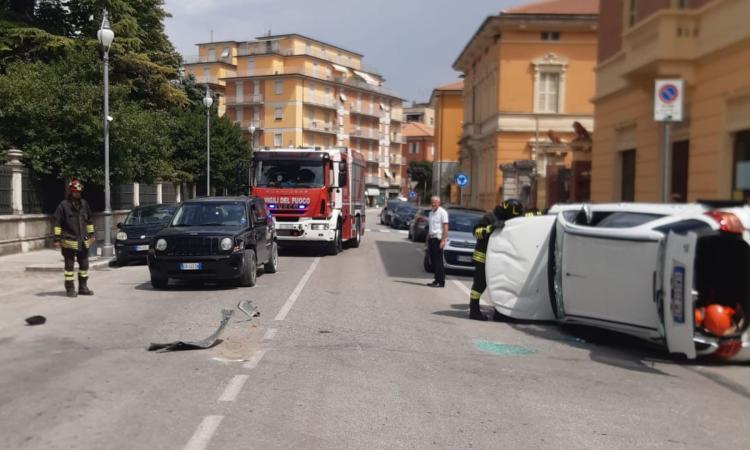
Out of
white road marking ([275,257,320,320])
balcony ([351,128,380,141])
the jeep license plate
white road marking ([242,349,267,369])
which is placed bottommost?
white road marking ([275,257,320,320])

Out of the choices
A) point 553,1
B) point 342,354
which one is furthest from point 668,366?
point 553,1

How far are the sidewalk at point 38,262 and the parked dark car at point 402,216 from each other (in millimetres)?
24780

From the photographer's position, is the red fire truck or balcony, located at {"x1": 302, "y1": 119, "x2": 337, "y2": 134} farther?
balcony, located at {"x1": 302, "y1": 119, "x2": 337, "y2": 134}

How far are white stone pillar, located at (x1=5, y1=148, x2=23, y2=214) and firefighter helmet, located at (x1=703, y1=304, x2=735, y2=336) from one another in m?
20.2

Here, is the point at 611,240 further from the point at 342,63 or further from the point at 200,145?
the point at 342,63

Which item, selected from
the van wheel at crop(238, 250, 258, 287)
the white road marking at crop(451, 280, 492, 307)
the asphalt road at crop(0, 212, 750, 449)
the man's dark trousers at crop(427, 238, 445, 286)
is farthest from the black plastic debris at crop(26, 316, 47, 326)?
the man's dark trousers at crop(427, 238, 445, 286)

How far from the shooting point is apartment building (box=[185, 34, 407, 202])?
9150cm

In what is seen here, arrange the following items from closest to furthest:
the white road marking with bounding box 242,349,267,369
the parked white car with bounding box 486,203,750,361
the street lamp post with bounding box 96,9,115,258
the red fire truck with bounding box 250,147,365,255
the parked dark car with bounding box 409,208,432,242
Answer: the white road marking with bounding box 242,349,267,369 → the parked white car with bounding box 486,203,750,361 → the street lamp post with bounding box 96,9,115,258 → the red fire truck with bounding box 250,147,365,255 → the parked dark car with bounding box 409,208,432,242

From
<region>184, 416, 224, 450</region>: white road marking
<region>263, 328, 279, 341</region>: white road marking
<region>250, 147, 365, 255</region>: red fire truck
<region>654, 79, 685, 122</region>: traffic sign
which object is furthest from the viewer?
<region>250, 147, 365, 255</region>: red fire truck

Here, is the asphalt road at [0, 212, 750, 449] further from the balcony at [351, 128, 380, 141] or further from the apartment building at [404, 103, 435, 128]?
the apartment building at [404, 103, 435, 128]

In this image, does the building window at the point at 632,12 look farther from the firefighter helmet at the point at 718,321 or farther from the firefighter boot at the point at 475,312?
the firefighter helmet at the point at 718,321

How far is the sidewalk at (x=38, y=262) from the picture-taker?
1844 cm

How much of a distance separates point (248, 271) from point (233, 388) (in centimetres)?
792

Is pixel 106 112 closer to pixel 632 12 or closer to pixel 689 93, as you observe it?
pixel 632 12
